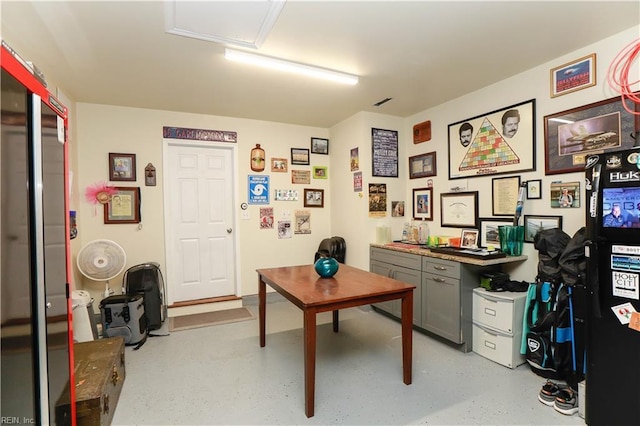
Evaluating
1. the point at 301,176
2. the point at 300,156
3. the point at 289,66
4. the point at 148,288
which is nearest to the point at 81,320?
the point at 148,288

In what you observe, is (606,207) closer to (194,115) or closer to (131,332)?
(131,332)

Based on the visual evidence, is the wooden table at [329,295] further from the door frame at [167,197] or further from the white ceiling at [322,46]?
the white ceiling at [322,46]

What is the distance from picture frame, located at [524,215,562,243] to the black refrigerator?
94cm

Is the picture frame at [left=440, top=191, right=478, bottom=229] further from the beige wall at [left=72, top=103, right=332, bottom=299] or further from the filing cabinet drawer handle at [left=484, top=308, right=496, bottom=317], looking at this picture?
the beige wall at [left=72, top=103, right=332, bottom=299]

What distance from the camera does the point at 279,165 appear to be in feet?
14.9

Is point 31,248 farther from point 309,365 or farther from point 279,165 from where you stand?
point 279,165

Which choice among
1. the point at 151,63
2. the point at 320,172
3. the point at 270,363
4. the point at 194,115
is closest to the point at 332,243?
the point at 320,172

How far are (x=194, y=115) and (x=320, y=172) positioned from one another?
1907 millimetres

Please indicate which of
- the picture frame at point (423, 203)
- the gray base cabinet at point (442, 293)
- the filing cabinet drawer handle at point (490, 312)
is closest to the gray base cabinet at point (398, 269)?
the gray base cabinet at point (442, 293)

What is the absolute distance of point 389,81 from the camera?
3121mm

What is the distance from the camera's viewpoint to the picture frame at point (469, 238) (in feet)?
10.9

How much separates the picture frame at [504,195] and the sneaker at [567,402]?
154cm

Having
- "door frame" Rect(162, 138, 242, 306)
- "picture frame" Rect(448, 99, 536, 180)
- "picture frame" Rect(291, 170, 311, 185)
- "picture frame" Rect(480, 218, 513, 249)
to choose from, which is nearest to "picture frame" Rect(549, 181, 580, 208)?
"picture frame" Rect(448, 99, 536, 180)

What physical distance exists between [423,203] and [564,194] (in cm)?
160
